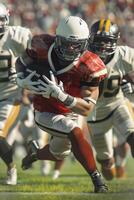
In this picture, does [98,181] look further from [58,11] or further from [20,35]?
[58,11]

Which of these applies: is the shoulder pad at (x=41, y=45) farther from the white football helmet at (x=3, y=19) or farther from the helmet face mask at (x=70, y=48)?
the white football helmet at (x=3, y=19)

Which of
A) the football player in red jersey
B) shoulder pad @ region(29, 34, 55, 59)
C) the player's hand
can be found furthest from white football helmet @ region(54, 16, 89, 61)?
the player's hand

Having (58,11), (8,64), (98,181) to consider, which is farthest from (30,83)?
(58,11)

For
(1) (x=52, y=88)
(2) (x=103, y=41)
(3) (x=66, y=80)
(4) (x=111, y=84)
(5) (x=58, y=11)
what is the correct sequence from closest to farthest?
(1) (x=52, y=88)
(3) (x=66, y=80)
(2) (x=103, y=41)
(4) (x=111, y=84)
(5) (x=58, y=11)

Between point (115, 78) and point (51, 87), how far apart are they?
1600mm

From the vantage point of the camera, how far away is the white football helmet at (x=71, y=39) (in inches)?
226

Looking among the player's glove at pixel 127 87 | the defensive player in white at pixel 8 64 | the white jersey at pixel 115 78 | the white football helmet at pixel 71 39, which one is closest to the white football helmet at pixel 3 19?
the defensive player in white at pixel 8 64

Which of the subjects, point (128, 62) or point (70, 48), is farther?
point (128, 62)

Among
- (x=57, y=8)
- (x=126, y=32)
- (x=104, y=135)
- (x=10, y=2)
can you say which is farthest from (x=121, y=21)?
(x=104, y=135)

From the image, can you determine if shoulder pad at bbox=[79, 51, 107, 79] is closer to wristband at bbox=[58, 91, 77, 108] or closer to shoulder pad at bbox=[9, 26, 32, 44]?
wristband at bbox=[58, 91, 77, 108]

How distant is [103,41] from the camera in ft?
22.4

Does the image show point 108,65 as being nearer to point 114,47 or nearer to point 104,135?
point 114,47

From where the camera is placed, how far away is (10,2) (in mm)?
15445

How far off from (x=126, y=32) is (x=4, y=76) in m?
6.58
